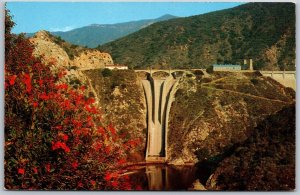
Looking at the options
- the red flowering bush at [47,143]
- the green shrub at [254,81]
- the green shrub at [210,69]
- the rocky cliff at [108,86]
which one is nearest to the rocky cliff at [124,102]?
the rocky cliff at [108,86]

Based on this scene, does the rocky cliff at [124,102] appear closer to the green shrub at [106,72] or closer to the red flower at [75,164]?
the green shrub at [106,72]

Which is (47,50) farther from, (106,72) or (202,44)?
(202,44)

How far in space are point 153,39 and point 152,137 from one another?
7.55 m

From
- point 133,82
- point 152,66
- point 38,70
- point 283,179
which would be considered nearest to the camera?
point 38,70

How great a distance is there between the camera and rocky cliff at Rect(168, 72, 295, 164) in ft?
42.2

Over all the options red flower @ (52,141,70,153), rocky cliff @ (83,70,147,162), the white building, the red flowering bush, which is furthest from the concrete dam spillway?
red flower @ (52,141,70,153)

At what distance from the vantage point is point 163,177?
38.8 feet

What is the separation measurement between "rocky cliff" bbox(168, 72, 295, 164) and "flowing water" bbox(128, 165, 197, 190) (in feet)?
1.93

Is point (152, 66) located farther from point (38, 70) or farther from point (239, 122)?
point (38, 70)

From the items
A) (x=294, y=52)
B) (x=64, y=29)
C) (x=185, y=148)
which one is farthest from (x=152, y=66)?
(x=294, y=52)

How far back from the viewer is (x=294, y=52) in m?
8.50

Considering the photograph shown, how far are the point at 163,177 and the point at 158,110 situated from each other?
2867 mm

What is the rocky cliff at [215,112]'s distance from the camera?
Answer: 12.9m

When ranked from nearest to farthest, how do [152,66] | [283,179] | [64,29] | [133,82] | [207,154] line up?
[283,179] → [64,29] → [207,154] → [133,82] → [152,66]
